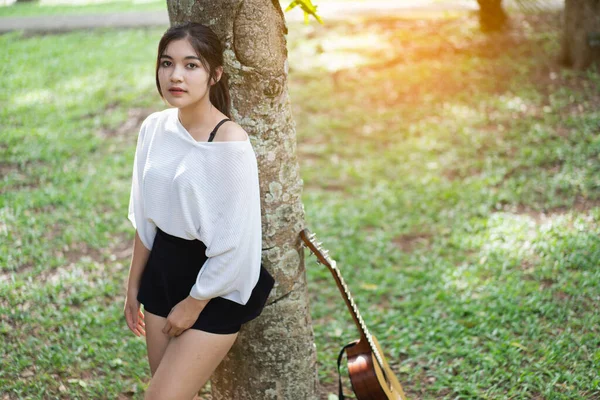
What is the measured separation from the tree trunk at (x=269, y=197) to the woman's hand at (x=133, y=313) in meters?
0.42

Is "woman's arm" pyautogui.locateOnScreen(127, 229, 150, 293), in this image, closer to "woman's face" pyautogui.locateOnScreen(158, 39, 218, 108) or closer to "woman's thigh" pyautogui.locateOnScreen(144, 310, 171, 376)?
"woman's thigh" pyautogui.locateOnScreen(144, 310, 171, 376)

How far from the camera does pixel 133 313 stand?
2662mm

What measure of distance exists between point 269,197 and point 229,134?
0.47 m

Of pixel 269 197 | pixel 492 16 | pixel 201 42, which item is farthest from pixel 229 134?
pixel 492 16

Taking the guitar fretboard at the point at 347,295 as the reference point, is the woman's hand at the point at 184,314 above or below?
above

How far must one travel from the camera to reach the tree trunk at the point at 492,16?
8.43m

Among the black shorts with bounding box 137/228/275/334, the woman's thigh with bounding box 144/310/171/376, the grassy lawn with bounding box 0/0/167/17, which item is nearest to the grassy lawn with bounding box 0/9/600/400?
the woman's thigh with bounding box 144/310/171/376

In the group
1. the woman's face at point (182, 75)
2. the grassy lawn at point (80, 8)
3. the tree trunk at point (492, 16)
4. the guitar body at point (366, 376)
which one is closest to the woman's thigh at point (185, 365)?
the guitar body at point (366, 376)

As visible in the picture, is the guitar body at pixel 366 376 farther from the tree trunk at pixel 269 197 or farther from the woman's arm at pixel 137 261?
the woman's arm at pixel 137 261

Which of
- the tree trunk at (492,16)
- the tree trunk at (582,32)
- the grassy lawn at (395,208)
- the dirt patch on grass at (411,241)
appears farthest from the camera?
the tree trunk at (492,16)

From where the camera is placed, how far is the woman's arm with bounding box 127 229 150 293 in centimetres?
257

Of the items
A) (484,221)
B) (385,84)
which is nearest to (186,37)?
(484,221)

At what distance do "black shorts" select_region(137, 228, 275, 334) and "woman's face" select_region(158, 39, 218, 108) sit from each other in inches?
20.7

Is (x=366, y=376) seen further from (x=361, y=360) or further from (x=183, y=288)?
(x=183, y=288)
